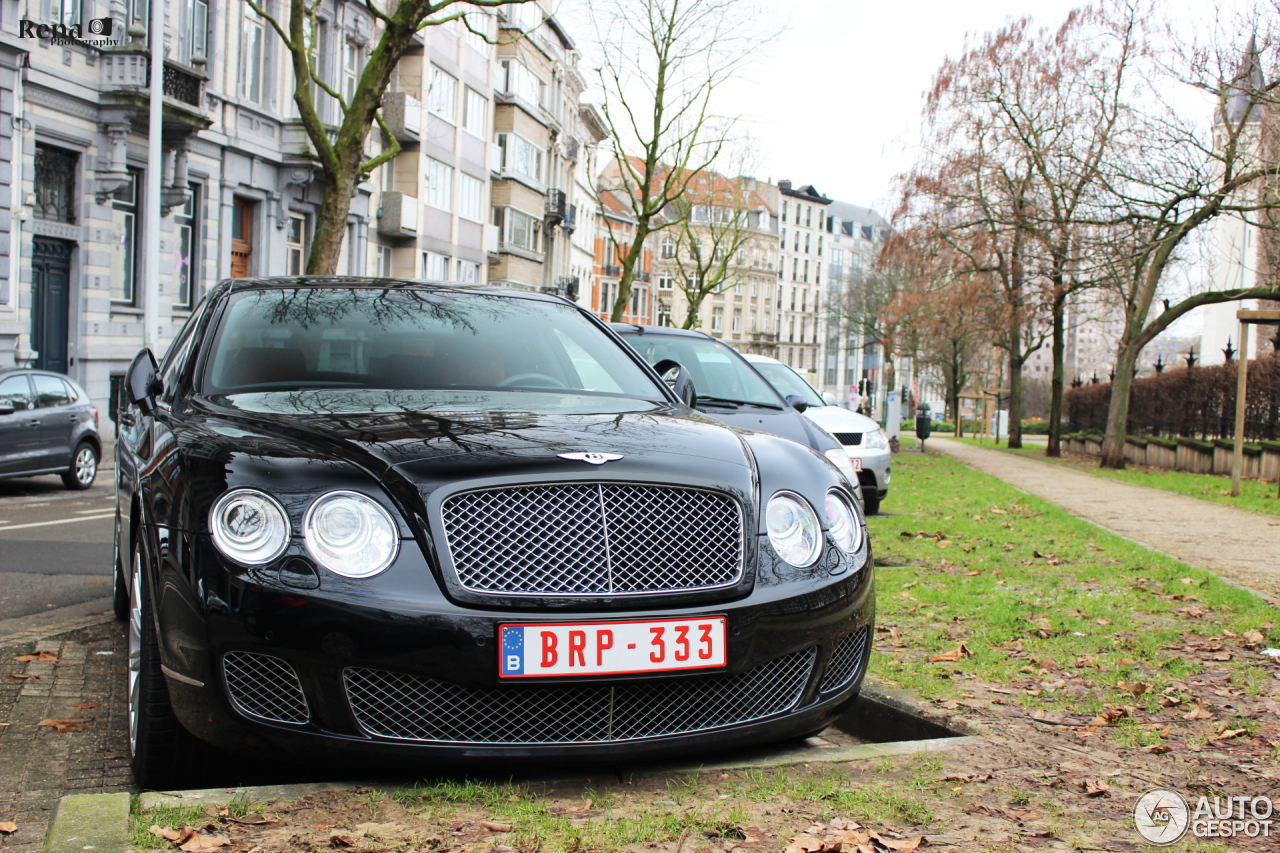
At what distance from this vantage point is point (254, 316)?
188 inches

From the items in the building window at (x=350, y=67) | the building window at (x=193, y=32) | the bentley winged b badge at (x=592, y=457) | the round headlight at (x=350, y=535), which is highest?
the building window at (x=350, y=67)

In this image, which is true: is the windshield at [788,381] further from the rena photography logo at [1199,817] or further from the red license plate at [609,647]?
the red license plate at [609,647]

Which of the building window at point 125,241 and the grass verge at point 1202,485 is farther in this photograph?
the building window at point 125,241

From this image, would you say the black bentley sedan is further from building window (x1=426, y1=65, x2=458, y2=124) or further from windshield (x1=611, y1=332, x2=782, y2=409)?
building window (x1=426, y1=65, x2=458, y2=124)

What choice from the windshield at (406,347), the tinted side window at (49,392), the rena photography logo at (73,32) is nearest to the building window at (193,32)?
the rena photography logo at (73,32)

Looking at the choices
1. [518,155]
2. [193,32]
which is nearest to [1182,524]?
[193,32]

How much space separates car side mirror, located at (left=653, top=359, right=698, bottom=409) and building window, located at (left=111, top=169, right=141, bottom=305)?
68.3ft

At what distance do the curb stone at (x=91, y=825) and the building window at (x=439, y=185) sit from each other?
38.4 m

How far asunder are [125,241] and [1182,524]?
2005cm

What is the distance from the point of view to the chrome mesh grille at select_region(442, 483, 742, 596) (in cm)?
321

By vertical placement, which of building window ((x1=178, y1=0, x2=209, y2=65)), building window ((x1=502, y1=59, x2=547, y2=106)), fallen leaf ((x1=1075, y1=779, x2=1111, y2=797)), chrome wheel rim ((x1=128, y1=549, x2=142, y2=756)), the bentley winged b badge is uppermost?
building window ((x1=502, y1=59, x2=547, y2=106))

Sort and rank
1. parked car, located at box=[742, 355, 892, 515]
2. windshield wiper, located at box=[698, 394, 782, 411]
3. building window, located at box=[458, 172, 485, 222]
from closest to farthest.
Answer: windshield wiper, located at box=[698, 394, 782, 411] → parked car, located at box=[742, 355, 892, 515] → building window, located at box=[458, 172, 485, 222]

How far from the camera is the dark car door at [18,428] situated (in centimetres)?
1393

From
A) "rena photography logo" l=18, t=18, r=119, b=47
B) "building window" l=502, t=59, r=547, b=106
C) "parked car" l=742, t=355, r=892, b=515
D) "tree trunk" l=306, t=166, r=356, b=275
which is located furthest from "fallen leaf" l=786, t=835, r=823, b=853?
"building window" l=502, t=59, r=547, b=106
